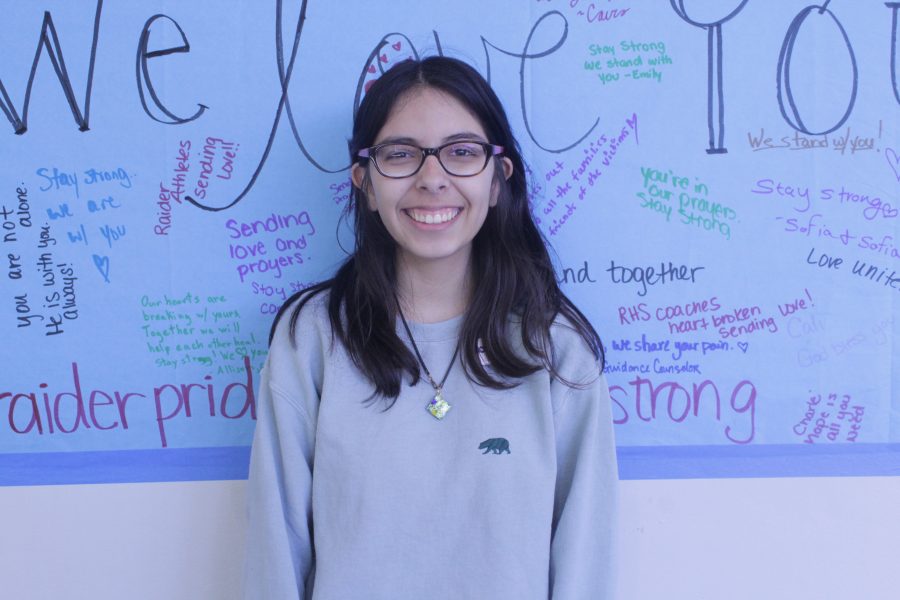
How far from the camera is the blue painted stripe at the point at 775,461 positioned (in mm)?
1158

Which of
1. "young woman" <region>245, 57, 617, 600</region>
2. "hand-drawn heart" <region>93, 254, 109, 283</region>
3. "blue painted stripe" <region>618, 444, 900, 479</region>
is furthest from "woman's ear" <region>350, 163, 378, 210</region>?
"blue painted stripe" <region>618, 444, 900, 479</region>

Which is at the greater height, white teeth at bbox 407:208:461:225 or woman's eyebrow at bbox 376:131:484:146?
woman's eyebrow at bbox 376:131:484:146

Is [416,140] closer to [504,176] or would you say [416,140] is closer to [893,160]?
[504,176]

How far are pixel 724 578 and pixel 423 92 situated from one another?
3.09 ft

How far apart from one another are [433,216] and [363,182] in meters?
0.14

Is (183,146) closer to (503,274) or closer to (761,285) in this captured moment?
(503,274)

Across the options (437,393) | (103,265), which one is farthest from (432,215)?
(103,265)

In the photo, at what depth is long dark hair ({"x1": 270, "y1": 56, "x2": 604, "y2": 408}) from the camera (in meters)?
0.97

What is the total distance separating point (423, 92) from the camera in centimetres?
96

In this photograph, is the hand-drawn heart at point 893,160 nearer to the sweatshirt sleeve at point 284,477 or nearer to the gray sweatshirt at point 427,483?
the gray sweatshirt at point 427,483

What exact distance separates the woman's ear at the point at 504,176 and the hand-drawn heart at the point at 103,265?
67cm

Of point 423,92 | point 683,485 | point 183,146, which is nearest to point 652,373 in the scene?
point 683,485

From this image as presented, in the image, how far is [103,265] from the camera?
117cm

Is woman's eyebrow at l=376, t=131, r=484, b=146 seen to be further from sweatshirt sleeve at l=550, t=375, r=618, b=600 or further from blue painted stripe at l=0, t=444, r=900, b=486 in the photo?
blue painted stripe at l=0, t=444, r=900, b=486
